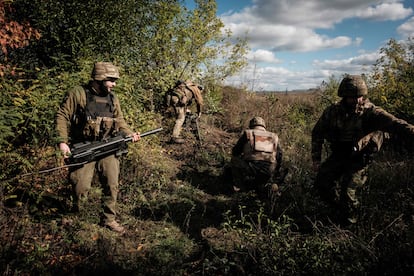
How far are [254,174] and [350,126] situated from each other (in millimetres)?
1585

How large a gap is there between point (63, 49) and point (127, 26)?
1.71 m

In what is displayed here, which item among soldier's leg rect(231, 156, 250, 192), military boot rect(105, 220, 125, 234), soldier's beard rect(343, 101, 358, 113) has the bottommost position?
military boot rect(105, 220, 125, 234)

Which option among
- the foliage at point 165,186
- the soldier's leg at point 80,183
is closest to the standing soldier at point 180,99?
the foliage at point 165,186

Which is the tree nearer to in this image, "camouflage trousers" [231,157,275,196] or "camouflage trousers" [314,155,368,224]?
"camouflage trousers" [231,157,275,196]

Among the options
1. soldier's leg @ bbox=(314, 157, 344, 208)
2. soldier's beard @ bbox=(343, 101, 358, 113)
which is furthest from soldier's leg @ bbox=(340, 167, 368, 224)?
soldier's beard @ bbox=(343, 101, 358, 113)

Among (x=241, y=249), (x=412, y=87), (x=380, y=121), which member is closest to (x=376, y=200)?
Answer: (x=380, y=121)

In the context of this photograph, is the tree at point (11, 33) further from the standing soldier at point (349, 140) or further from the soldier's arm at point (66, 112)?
the standing soldier at point (349, 140)

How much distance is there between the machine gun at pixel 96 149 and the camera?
3.32 metres

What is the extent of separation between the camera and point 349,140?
12.2 ft

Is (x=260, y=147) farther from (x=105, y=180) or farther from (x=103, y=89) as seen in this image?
(x=103, y=89)

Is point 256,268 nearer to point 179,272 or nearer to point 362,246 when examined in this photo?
point 179,272

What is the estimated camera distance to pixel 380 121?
3385mm

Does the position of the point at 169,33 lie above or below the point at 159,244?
above

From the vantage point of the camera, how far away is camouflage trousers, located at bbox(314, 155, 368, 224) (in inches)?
139
